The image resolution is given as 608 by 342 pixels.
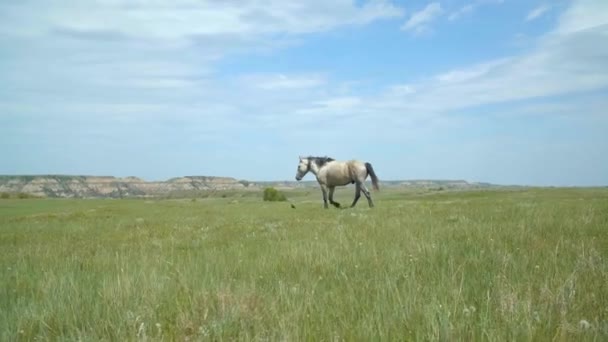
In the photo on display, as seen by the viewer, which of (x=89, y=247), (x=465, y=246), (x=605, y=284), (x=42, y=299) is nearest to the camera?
(x=605, y=284)

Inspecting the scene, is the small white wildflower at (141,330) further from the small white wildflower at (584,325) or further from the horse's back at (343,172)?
the horse's back at (343,172)

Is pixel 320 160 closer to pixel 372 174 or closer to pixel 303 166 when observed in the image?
pixel 303 166

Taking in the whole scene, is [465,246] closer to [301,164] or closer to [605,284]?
[605,284]

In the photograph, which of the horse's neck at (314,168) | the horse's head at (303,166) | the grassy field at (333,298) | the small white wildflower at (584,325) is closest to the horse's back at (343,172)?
the horse's neck at (314,168)

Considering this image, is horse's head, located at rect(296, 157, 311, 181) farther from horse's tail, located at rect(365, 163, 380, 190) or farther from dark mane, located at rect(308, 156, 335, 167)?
horse's tail, located at rect(365, 163, 380, 190)

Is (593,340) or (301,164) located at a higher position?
(301,164)

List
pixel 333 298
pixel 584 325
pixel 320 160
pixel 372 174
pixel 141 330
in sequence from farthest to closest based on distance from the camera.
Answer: pixel 320 160 → pixel 372 174 → pixel 333 298 → pixel 141 330 → pixel 584 325

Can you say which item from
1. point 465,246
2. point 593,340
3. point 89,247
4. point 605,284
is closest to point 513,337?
point 593,340

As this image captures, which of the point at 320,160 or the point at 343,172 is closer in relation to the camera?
the point at 343,172

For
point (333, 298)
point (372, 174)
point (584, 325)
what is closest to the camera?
point (584, 325)

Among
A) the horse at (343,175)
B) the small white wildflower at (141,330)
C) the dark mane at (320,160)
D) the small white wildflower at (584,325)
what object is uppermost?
the dark mane at (320,160)

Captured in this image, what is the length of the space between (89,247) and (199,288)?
7325mm

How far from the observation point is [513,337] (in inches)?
127

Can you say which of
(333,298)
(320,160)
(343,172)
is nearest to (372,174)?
(343,172)
